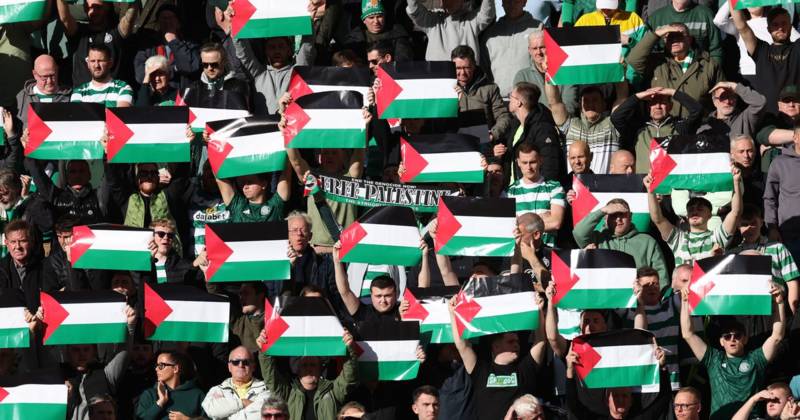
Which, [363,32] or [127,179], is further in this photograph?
[363,32]

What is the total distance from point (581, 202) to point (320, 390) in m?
2.69

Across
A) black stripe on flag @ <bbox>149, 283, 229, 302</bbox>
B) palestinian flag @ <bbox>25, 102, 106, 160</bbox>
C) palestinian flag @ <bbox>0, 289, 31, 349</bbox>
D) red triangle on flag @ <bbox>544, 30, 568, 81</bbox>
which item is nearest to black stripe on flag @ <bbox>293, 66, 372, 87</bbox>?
red triangle on flag @ <bbox>544, 30, 568, 81</bbox>

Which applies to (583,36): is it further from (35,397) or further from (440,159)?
(35,397)

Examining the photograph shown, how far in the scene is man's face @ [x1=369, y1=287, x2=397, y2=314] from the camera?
15727mm

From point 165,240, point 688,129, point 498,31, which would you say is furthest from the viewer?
point 498,31

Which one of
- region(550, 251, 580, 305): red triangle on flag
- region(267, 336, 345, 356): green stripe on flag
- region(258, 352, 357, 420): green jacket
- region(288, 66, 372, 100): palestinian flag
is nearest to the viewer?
region(258, 352, 357, 420): green jacket

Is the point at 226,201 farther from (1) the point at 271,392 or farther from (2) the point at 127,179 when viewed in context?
(1) the point at 271,392

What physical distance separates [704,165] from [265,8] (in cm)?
393

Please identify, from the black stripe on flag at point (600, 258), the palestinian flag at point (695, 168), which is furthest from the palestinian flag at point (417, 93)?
the black stripe on flag at point (600, 258)

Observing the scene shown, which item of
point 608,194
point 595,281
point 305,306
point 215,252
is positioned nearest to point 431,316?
point 305,306

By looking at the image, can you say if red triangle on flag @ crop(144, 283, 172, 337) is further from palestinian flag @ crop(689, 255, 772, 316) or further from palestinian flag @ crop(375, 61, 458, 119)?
palestinian flag @ crop(689, 255, 772, 316)

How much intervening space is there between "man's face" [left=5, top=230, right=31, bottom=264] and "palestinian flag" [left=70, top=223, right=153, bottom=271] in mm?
354

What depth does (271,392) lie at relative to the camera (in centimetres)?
1513

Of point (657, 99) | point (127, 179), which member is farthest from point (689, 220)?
point (127, 179)
